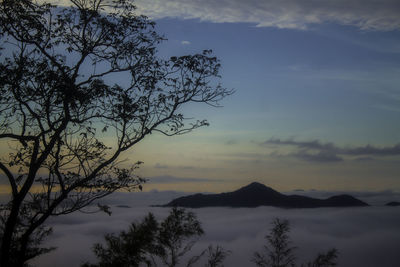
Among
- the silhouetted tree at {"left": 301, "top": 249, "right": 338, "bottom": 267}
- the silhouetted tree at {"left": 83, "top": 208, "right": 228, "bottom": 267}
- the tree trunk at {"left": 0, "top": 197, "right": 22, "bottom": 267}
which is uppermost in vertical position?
the tree trunk at {"left": 0, "top": 197, "right": 22, "bottom": 267}

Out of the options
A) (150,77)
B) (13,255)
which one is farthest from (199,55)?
(13,255)

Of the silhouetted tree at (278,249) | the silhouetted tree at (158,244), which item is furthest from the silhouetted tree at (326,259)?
the silhouetted tree at (158,244)

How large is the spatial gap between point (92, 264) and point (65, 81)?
993cm

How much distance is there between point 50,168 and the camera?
12.3 m

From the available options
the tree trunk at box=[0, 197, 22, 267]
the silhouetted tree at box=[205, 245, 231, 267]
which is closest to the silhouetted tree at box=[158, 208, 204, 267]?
the silhouetted tree at box=[205, 245, 231, 267]

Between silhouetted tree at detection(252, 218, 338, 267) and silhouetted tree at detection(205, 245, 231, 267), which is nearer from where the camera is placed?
silhouetted tree at detection(205, 245, 231, 267)

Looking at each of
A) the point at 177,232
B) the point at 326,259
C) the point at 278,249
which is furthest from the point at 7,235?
the point at 278,249

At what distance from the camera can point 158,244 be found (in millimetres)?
25219

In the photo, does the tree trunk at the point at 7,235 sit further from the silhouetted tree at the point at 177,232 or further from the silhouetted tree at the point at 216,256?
the silhouetted tree at the point at 216,256

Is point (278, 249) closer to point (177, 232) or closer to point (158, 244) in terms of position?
point (177, 232)

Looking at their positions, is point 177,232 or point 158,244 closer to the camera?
point 177,232

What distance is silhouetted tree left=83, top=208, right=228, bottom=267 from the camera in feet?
62.7

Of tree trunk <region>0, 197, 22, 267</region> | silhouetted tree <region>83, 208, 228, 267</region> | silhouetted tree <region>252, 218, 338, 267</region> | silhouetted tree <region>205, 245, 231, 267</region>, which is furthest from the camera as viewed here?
silhouetted tree <region>252, 218, 338, 267</region>

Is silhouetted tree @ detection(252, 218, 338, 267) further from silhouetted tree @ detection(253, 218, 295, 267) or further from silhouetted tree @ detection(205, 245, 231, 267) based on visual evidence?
silhouetted tree @ detection(205, 245, 231, 267)
